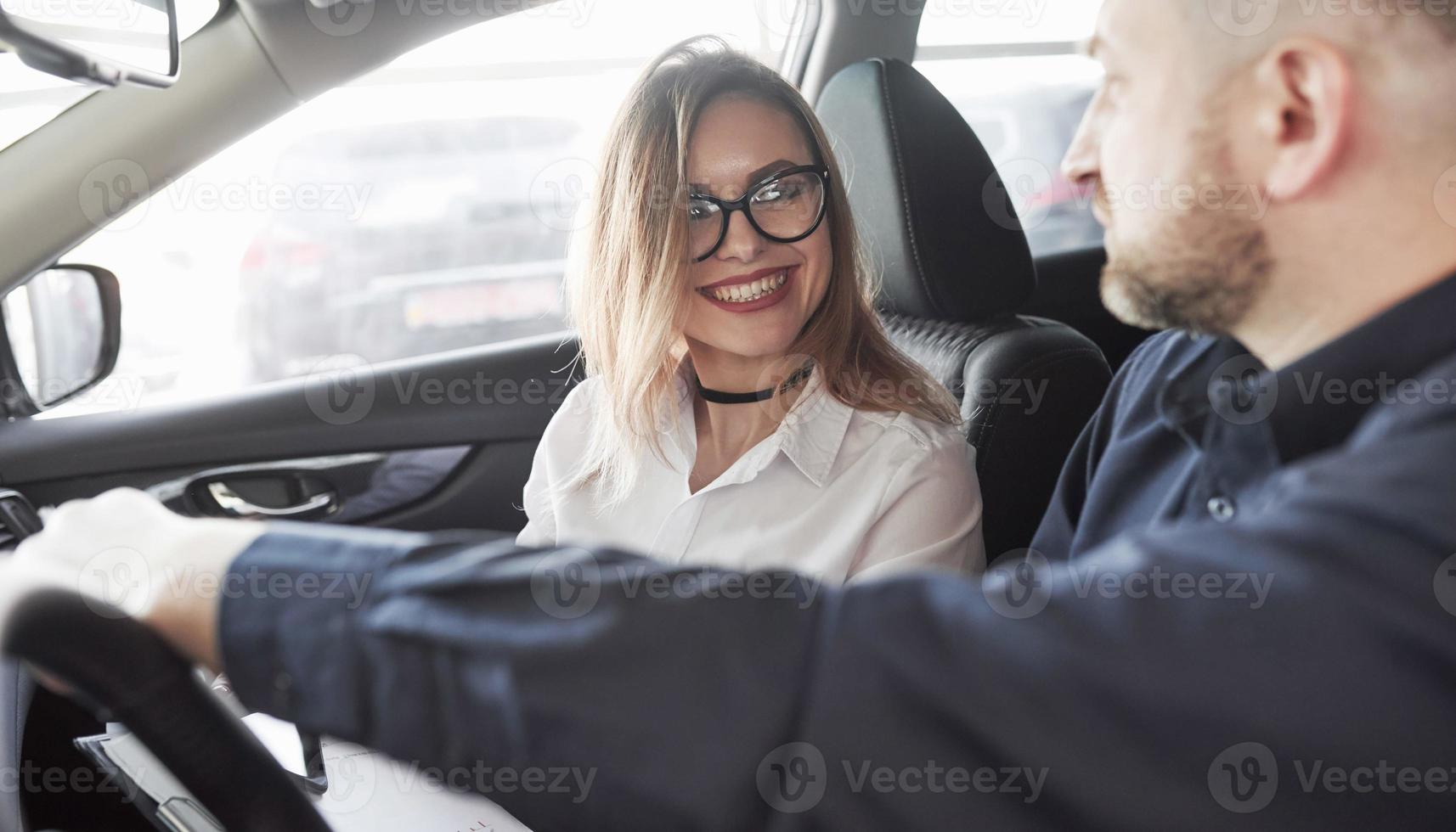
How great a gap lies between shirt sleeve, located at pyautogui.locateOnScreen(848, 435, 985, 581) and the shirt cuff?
879mm

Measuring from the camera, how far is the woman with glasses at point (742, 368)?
60.3 inches

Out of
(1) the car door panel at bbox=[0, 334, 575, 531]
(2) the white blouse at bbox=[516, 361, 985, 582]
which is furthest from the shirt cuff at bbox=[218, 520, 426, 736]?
(1) the car door panel at bbox=[0, 334, 575, 531]

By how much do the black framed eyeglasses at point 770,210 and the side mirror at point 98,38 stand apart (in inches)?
27.1

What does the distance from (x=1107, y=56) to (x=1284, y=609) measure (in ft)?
1.64

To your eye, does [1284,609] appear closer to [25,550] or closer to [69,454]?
[25,550]

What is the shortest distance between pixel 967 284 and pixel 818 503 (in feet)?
1.57

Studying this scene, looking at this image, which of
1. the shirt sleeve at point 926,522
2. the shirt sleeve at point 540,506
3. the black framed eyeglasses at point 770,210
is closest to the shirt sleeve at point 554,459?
the shirt sleeve at point 540,506

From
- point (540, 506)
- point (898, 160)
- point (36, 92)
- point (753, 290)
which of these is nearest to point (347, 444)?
point (540, 506)

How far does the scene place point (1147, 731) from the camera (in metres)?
0.59

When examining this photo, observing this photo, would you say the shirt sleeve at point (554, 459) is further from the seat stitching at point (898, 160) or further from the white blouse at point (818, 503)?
the seat stitching at point (898, 160)

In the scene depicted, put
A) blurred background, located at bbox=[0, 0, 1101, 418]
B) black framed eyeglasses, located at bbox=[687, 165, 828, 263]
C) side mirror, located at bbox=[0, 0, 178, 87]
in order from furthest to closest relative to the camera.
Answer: blurred background, located at bbox=[0, 0, 1101, 418]
black framed eyeglasses, located at bbox=[687, 165, 828, 263]
side mirror, located at bbox=[0, 0, 178, 87]

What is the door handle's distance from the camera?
198 centimetres

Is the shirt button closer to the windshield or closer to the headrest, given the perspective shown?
the headrest

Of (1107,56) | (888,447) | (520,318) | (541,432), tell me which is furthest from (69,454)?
(520,318)
